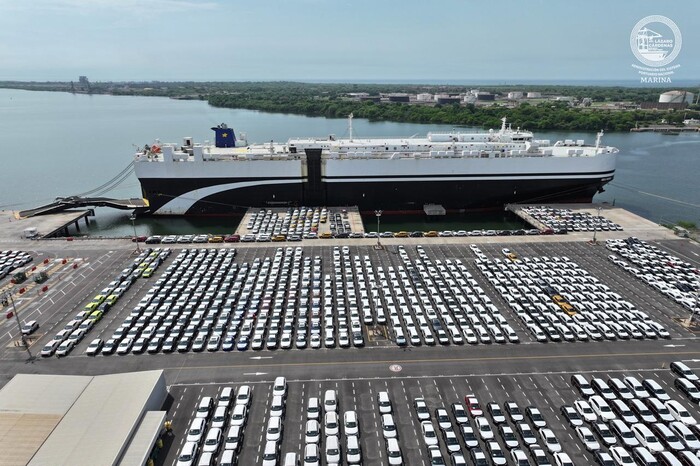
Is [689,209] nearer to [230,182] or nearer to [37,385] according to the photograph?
[230,182]

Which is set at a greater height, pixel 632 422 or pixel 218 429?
pixel 632 422

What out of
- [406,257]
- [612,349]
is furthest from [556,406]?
[406,257]

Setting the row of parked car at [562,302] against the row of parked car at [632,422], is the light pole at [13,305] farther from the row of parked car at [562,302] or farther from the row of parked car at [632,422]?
the row of parked car at [562,302]

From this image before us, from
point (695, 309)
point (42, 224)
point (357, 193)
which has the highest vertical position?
point (357, 193)

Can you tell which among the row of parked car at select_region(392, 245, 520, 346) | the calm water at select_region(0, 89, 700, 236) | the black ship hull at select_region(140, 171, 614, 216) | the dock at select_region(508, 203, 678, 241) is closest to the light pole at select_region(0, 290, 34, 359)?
the calm water at select_region(0, 89, 700, 236)

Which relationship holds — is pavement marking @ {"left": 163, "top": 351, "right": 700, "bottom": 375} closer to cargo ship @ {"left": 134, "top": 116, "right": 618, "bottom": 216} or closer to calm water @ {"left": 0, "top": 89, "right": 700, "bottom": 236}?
calm water @ {"left": 0, "top": 89, "right": 700, "bottom": 236}

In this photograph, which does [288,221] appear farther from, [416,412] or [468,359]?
[416,412]

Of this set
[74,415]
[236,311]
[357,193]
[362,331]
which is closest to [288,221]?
[357,193]
